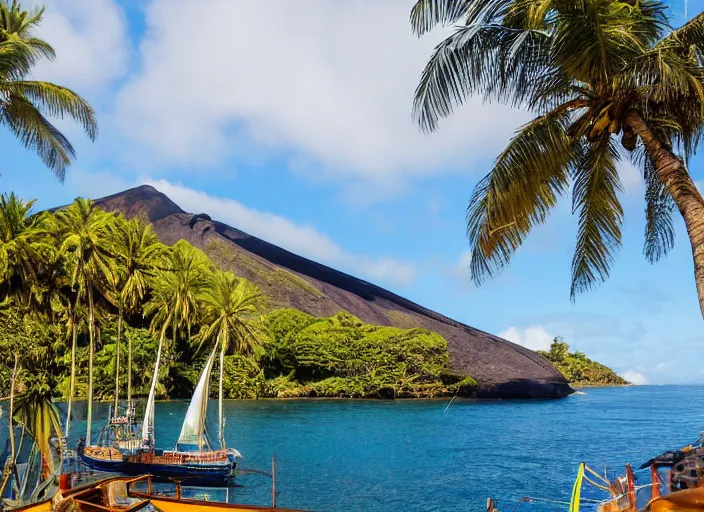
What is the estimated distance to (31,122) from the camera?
14727mm

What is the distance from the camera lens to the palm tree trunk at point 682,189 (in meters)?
7.36

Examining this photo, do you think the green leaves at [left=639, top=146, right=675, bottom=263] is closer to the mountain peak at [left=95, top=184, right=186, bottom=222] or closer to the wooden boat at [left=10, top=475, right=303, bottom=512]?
the wooden boat at [left=10, top=475, right=303, bottom=512]

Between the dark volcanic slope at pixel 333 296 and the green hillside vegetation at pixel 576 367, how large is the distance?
13.9 metres

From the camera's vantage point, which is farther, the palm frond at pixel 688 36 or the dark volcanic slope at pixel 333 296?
the dark volcanic slope at pixel 333 296

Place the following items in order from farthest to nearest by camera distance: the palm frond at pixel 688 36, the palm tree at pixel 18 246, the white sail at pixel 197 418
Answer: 1. the white sail at pixel 197 418
2. the palm tree at pixel 18 246
3. the palm frond at pixel 688 36

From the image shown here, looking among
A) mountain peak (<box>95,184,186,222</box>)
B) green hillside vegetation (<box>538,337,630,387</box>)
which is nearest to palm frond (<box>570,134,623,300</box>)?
green hillside vegetation (<box>538,337,630,387</box>)

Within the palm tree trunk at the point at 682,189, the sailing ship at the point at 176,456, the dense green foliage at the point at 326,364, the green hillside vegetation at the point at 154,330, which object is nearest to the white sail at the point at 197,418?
the sailing ship at the point at 176,456

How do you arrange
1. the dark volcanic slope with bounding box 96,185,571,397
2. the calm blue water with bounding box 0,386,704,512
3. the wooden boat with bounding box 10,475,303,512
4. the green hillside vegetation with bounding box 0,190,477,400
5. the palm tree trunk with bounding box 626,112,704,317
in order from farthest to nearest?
the dark volcanic slope with bounding box 96,185,571,397
the green hillside vegetation with bounding box 0,190,477,400
the calm blue water with bounding box 0,386,704,512
the palm tree trunk with bounding box 626,112,704,317
the wooden boat with bounding box 10,475,303,512

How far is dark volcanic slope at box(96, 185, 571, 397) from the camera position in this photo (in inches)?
3351

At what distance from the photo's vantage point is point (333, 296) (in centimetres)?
10738

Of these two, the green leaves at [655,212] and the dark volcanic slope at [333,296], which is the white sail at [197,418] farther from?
the dark volcanic slope at [333,296]

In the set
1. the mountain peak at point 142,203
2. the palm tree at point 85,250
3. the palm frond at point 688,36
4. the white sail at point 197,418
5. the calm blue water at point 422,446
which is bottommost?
the calm blue water at point 422,446

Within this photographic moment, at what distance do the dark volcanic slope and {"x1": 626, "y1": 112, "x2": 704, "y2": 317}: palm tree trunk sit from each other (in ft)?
246

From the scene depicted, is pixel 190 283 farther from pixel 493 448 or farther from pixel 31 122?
pixel 31 122
